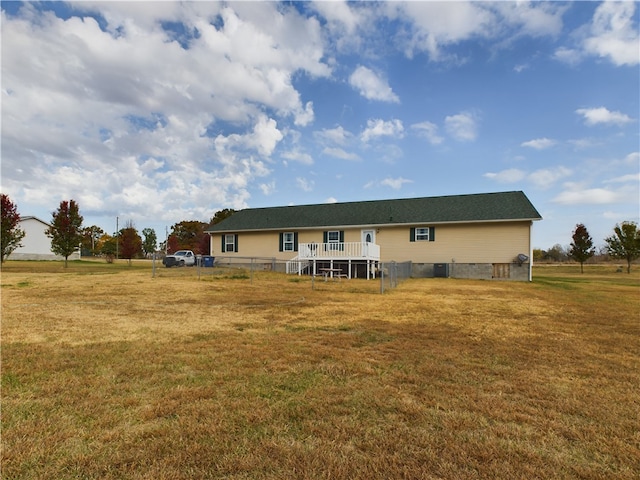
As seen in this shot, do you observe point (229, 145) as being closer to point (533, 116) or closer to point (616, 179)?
point (533, 116)

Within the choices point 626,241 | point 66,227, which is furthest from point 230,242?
point 626,241

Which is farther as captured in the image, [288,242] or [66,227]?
[66,227]

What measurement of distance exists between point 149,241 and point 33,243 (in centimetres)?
2225

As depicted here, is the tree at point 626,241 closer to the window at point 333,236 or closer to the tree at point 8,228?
the window at point 333,236

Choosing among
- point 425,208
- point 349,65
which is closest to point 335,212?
point 425,208

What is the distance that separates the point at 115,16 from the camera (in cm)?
1084

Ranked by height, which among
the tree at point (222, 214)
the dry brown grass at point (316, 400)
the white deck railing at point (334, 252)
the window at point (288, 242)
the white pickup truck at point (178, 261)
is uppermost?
the tree at point (222, 214)

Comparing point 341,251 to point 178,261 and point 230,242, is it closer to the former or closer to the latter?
point 230,242

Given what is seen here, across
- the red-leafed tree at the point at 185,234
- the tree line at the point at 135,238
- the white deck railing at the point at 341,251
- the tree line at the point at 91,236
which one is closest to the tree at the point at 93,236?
the tree line at the point at 91,236

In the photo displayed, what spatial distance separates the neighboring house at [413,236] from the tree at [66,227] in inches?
520

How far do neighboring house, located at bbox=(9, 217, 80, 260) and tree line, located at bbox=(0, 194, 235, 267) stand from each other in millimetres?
1848

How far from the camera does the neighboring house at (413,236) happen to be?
1936 cm

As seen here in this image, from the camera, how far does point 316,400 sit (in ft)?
10.0

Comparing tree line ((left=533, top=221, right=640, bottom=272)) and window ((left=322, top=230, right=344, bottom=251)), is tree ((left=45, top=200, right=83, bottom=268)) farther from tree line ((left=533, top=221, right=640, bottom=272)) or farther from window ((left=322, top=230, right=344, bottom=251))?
tree line ((left=533, top=221, right=640, bottom=272))
